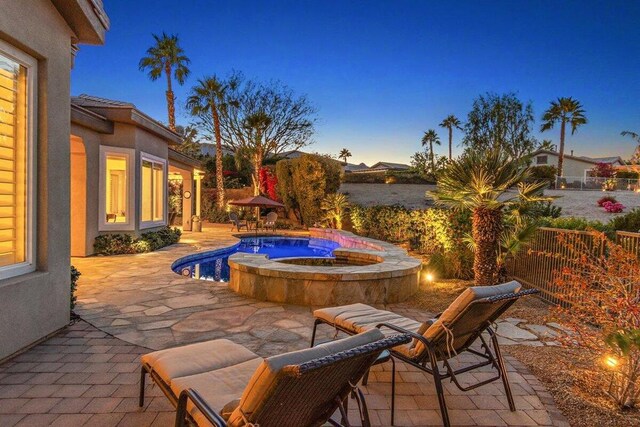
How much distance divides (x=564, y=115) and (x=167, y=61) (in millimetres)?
37152

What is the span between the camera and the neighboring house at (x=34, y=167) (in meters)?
3.61

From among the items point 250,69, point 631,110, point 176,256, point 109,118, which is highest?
point 250,69

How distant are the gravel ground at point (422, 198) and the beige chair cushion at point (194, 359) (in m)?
23.6

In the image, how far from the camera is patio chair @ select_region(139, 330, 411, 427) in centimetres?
147

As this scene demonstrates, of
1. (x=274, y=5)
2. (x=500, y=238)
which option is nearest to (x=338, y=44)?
(x=274, y=5)

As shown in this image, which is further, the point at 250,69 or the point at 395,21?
the point at 250,69

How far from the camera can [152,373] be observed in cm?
241

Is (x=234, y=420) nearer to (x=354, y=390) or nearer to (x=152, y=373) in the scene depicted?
(x=354, y=390)

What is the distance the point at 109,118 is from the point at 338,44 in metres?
13.3

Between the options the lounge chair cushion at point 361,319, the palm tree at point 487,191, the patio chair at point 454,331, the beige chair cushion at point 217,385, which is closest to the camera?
the beige chair cushion at point 217,385

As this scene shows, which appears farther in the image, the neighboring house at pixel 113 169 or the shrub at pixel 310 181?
the shrub at pixel 310 181

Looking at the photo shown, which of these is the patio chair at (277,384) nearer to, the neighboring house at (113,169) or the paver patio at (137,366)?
the paver patio at (137,366)

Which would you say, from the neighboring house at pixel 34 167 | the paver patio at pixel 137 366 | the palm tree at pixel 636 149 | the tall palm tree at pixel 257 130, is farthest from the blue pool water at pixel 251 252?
the tall palm tree at pixel 257 130

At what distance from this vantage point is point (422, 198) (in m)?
29.0
